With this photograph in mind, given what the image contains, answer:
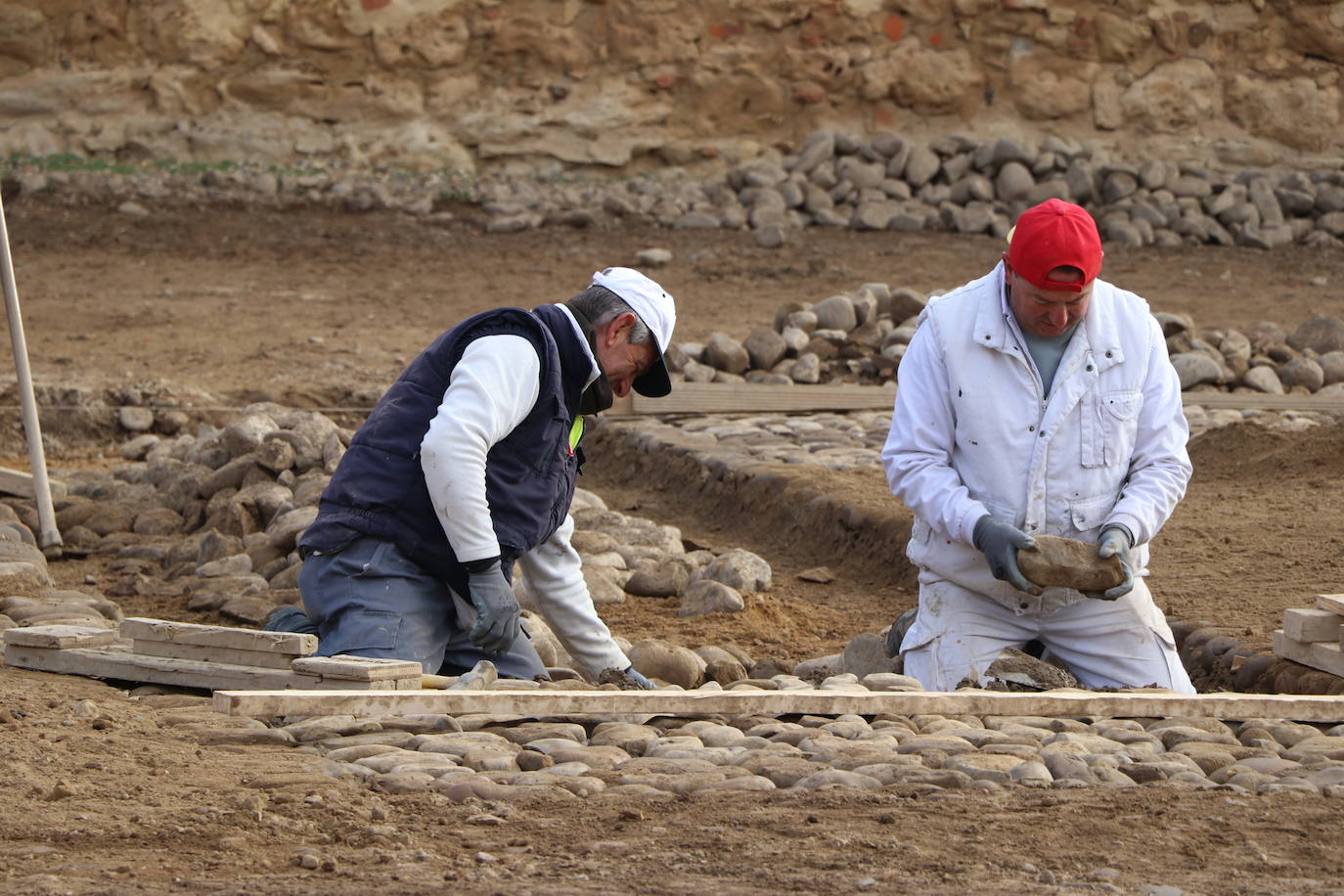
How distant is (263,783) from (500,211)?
11901 millimetres

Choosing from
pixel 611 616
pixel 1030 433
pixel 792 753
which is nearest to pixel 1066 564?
pixel 1030 433

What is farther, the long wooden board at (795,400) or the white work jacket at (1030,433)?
the long wooden board at (795,400)

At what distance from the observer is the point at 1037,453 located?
15.5 ft

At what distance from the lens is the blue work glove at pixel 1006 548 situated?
4.52 m

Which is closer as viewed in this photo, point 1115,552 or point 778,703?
point 778,703

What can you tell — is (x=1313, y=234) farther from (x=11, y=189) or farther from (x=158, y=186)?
(x=11, y=189)

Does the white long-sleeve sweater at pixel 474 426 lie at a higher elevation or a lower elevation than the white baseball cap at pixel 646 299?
lower

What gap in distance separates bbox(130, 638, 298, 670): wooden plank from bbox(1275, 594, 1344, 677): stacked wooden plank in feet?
9.49

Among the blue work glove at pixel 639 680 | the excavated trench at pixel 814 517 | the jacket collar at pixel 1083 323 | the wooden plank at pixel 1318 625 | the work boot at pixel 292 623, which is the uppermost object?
the jacket collar at pixel 1083 323

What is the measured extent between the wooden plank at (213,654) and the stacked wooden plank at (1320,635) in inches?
114

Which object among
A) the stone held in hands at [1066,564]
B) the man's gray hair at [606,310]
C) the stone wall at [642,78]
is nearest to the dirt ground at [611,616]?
the stone held in hands at [1066,564]

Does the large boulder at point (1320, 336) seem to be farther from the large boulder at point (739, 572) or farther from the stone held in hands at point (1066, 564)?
the stone held in hands at point (1066, 564)

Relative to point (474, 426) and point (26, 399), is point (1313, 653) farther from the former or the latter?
point (26, 399)

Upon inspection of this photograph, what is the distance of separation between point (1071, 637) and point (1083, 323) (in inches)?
37.1
